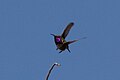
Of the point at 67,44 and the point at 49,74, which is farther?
the point at 67,44

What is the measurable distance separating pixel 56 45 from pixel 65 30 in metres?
0.40

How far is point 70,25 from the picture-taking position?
183 inches

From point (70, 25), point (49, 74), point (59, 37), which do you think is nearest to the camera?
point (49, 74)

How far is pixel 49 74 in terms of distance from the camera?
309 centimetres

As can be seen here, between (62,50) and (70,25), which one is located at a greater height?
(70,25)

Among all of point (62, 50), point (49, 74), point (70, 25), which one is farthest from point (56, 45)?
point (49, 74)

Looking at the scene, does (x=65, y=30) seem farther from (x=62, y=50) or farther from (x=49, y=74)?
(x=49, y=74)

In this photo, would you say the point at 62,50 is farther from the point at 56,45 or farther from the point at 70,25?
the point at 70,25

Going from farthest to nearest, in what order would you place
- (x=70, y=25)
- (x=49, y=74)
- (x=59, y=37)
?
(x=70, y=25), (x=59, y=37), (x=49, y=74)

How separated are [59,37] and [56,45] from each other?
0.21m

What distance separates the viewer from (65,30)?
4.58 m

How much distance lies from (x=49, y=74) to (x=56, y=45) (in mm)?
1433

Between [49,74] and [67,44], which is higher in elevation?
[67,44]

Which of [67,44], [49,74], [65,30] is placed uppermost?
[65,30]
